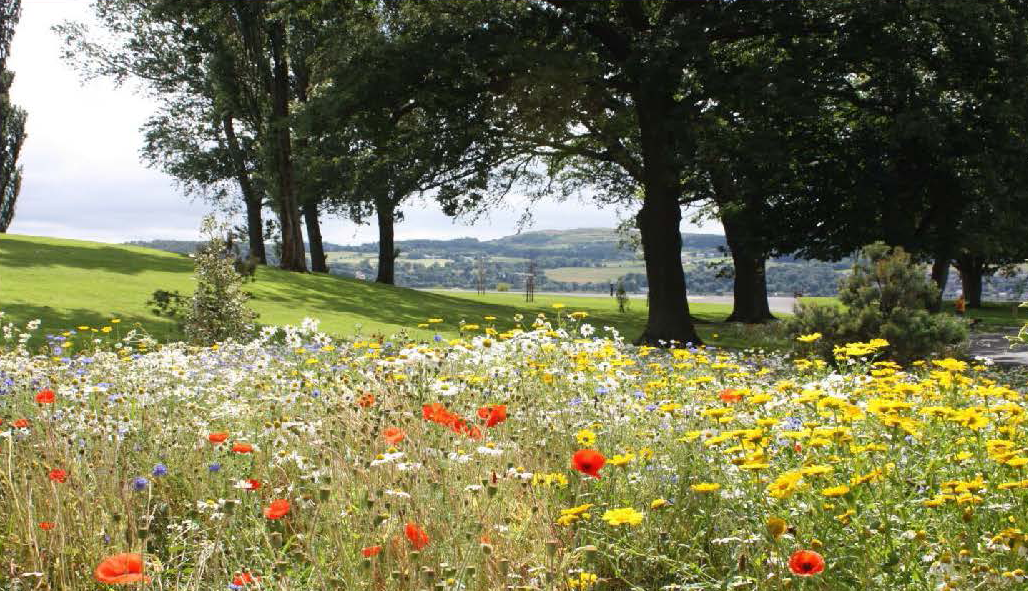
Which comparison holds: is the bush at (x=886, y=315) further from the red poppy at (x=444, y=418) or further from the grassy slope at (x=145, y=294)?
the red poppy at (x=444, y=418)

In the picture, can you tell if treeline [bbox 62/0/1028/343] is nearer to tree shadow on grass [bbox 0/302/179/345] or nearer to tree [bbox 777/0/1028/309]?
tree [bbox 777/0/1028/309]

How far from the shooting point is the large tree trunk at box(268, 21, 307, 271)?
28.1m

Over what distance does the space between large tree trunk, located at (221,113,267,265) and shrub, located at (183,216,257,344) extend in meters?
19.5

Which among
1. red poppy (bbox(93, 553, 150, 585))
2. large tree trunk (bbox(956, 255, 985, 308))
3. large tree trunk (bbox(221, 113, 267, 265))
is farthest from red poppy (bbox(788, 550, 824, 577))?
large tree trunk (bbox(956, 255, 985, 308))

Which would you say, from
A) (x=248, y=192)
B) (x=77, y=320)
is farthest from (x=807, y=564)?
(x=248, y=192)

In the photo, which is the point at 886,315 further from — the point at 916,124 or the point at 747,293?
the point at 747,293

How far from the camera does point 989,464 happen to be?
3.79 meters

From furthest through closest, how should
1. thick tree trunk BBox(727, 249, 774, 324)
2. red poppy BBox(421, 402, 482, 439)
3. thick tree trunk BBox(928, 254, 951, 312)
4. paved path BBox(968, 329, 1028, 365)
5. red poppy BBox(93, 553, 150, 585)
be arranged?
thick tree trunk BBox(727, 249, 774, 324) → paved path BBox(968, 329, 1028, 365) → thick tree trunk BBox(928, 254, 951, 312) → red poppy BBox(421, 402, 482, 439) → red poppy BBox(93, 553, 150, 585)

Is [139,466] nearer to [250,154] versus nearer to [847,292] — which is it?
[847,292]

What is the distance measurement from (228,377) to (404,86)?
43.7 feet

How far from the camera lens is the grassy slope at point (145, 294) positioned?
1625cm

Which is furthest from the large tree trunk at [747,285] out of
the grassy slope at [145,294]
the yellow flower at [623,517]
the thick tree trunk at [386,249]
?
the yellow flower at [623,517]

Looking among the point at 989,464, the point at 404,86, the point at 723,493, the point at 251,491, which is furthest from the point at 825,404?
the point at 404,86

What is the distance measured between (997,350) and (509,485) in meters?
20.5
